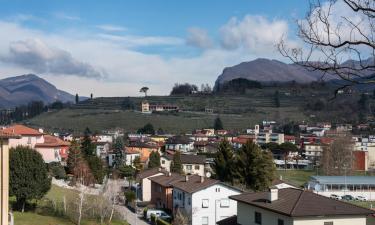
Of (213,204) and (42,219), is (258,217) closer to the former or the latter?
(213,204)

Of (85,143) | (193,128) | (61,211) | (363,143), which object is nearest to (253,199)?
(61,211)

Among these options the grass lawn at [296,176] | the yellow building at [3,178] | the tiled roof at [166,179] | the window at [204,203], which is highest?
the yellow building at [3,178]

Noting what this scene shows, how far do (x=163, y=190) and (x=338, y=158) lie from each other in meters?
44.8

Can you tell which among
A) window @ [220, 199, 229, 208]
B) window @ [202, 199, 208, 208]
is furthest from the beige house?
window @ [202, 199, 208, 208]

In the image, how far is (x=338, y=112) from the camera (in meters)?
175

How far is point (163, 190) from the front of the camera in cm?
4834

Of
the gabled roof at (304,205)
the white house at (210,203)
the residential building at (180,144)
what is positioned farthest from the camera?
the residential building at (180,144)

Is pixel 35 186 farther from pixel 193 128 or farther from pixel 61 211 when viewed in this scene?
pixel 193 128

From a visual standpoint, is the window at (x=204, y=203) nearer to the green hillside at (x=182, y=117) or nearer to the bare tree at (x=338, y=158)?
the bare tree at (x=338, y=158)

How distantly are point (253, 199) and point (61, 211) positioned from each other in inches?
500

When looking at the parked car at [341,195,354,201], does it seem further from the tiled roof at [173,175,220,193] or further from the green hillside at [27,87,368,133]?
the green hillside at [27,87,368,133]

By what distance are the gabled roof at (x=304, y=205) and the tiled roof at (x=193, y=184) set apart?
9.79 m

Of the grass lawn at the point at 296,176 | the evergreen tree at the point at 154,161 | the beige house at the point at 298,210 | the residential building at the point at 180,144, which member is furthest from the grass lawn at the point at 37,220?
the residential building at the point at 180,144

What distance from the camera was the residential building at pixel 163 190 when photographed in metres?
47.0
